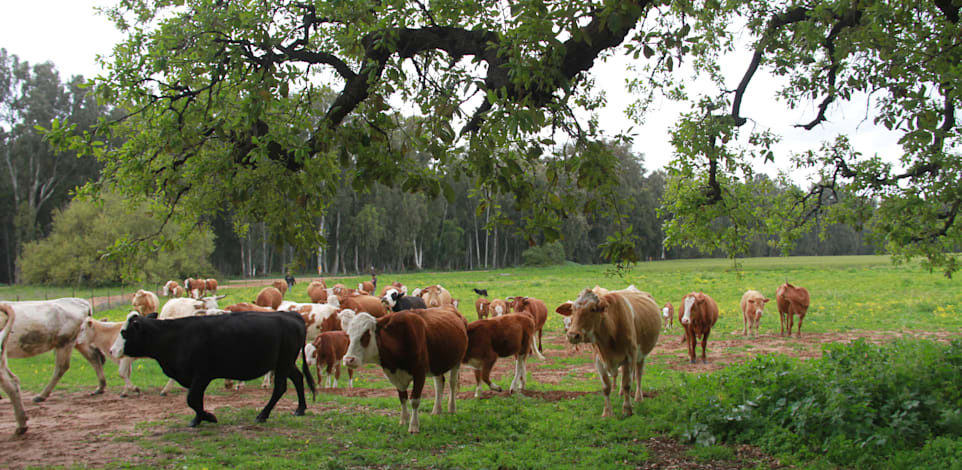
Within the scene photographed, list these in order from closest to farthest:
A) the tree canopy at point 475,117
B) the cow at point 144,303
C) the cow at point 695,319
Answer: the tree canopy at point 475,117, the cow at point 695,319, the cow at point 144,303

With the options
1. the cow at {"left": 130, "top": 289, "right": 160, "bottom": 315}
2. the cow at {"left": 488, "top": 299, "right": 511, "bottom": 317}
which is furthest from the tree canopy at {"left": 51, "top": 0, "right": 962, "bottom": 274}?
the cow at {"left": 130, "top": 289, "right": 160, "bottom": 315}

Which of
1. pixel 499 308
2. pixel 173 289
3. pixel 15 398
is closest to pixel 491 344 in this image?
pixel 15 398

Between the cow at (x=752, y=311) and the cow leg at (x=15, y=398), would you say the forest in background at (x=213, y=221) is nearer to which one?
the cow at (x=752, y=311)

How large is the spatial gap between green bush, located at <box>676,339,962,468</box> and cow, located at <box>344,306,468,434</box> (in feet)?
10.5

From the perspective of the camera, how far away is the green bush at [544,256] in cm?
6656

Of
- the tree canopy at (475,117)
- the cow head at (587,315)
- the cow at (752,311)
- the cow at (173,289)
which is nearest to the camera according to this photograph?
the tree canopy at (475,117)

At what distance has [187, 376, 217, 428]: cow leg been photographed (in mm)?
7773

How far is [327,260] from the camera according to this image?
68.5 metres

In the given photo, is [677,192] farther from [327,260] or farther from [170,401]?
[327,260]

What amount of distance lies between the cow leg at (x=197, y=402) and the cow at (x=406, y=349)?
1.90 meters

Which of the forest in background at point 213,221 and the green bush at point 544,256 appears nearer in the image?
the forest in background at point 213,221

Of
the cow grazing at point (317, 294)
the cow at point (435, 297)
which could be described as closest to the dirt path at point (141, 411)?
the cow at point (435, 297)

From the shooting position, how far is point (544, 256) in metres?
66.9

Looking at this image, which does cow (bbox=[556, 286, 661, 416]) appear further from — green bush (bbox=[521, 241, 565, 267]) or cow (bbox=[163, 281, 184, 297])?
green bush (bbox=[521, 241, 565, 267])
